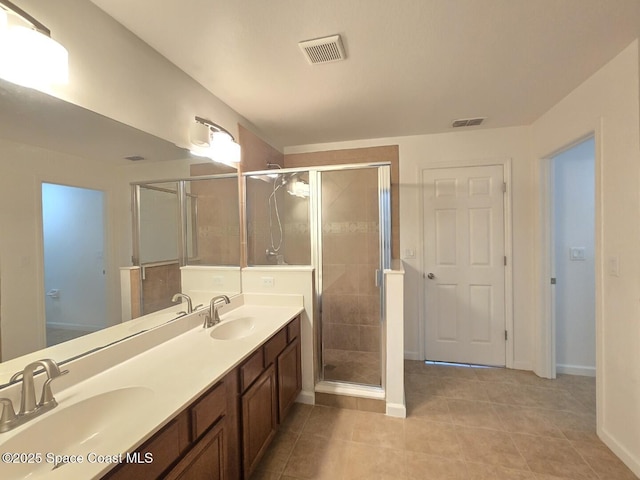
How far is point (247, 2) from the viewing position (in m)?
1.21

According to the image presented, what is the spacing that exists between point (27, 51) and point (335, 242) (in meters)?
2.07

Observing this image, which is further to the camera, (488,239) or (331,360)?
(488,239)

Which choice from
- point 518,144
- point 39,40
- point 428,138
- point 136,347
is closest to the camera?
point 39,40

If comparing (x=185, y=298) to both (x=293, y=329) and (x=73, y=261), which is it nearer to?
(x=73, y=261)

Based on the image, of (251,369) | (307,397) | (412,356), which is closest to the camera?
(251,369)

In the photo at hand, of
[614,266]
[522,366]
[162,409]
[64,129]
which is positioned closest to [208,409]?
[162,409]

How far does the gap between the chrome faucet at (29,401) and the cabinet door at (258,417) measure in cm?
75

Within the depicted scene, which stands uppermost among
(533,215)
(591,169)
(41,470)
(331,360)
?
(591,169)

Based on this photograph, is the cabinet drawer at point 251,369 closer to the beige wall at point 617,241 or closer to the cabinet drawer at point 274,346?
the cabinet drawer at point 274,346

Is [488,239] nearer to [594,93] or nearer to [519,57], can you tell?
[594,93]

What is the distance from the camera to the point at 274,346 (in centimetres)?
174

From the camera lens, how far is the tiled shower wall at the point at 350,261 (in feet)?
7.98

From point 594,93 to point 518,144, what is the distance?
0.91 m

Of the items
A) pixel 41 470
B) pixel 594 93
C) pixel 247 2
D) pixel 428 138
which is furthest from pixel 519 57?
pixel 41 470
